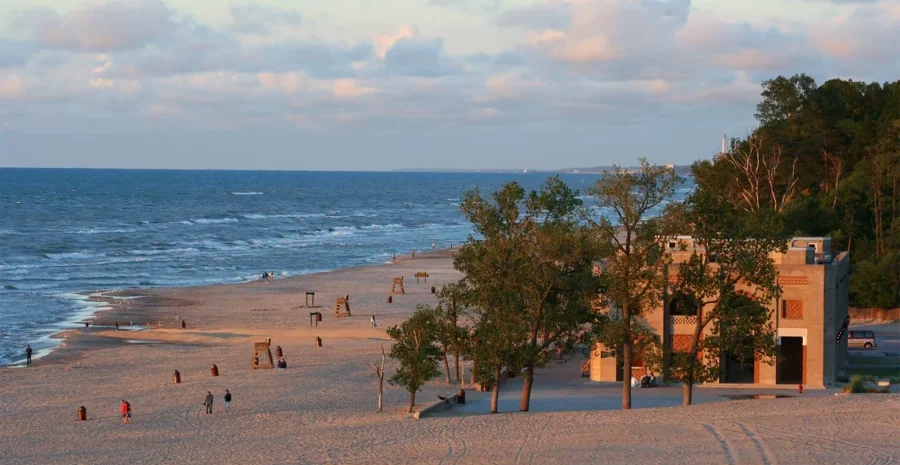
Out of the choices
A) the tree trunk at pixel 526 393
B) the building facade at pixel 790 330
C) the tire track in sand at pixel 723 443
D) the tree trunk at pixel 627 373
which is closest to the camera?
the tire track in sand at pixel 723 443

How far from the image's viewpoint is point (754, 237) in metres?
36.8

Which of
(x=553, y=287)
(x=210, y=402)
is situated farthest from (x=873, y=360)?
(x=210, y=402)

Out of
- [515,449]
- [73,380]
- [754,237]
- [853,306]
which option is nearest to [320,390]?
[73,380]

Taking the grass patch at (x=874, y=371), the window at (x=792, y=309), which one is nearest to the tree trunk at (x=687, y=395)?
the window at (x=792, y=309)

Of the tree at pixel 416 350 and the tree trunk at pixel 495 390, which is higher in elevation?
the tree at pixel 416 350

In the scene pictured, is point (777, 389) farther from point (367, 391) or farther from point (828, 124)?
point (828, 124)

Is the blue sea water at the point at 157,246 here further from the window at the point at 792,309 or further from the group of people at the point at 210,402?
the window at the point at 792,309

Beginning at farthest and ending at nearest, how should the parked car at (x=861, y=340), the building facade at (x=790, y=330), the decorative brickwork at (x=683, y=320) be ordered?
the parked car at (x=861, y=340), the decorative brickwork at (x=683, y=320), the building facade at (x=790, y=330)

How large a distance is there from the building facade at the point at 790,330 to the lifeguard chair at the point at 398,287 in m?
35.6

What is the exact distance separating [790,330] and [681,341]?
4190mm

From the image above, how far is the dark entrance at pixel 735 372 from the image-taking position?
42.3 m

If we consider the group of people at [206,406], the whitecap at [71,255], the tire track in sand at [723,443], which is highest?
the tire track in sand at [723,443]

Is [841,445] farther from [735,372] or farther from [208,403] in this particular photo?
[208,403]

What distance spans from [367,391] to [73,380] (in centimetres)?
1316
